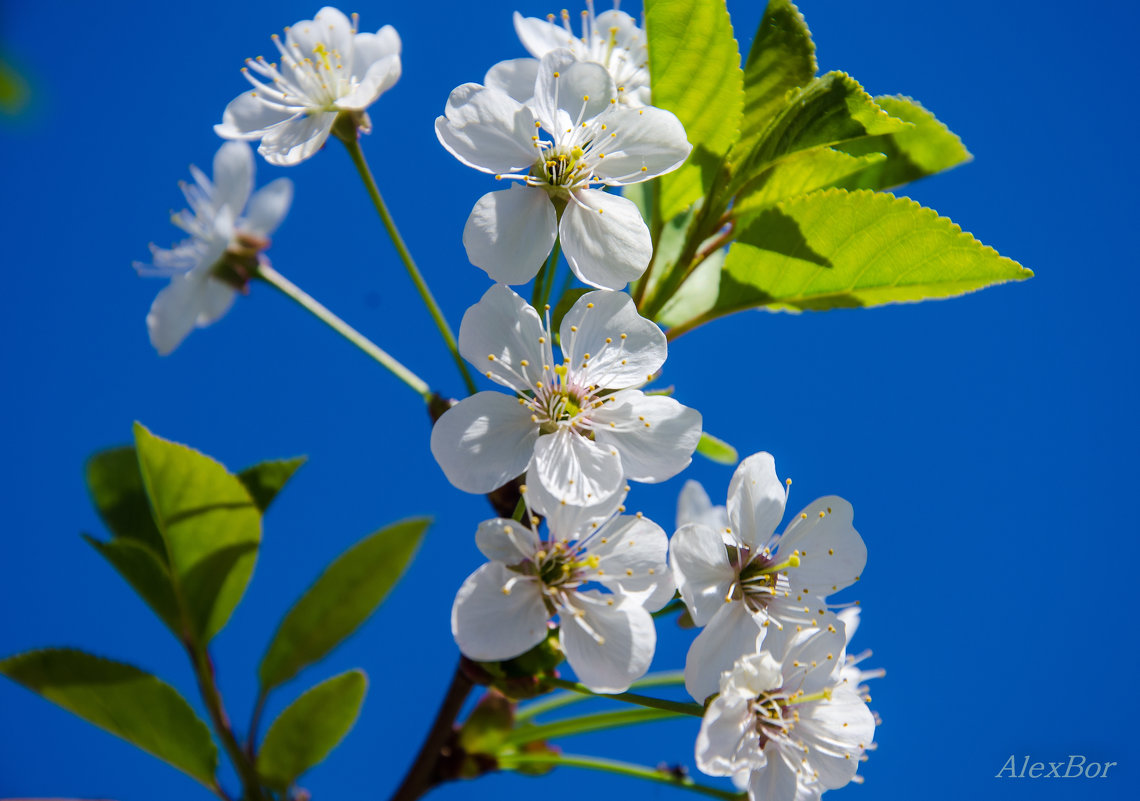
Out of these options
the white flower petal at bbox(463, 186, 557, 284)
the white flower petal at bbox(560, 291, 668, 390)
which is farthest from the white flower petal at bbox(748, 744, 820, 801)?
the white flower petal at bbox(463, 186, 557, 284)

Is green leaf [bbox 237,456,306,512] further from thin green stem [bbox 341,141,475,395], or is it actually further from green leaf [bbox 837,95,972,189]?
green leaf [bbox 837,95,972,189]

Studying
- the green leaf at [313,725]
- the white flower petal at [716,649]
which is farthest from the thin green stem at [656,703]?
the green leaf at [313,725]

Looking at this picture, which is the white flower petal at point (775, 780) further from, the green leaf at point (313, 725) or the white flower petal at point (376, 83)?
the white flower petal at point (376, 83)

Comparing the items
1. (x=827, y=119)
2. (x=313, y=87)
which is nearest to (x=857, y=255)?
(x=827, y=119)

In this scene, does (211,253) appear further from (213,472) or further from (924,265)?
(924,265)

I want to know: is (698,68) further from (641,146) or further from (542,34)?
(542,34)

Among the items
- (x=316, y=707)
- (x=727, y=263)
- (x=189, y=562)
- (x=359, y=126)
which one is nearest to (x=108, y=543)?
(x=189, y=562)

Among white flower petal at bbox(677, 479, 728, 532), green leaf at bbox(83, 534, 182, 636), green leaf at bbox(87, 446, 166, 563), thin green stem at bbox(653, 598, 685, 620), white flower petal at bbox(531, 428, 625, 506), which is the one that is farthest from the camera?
white flower petal at bbox(677, 479, 728, 532)
